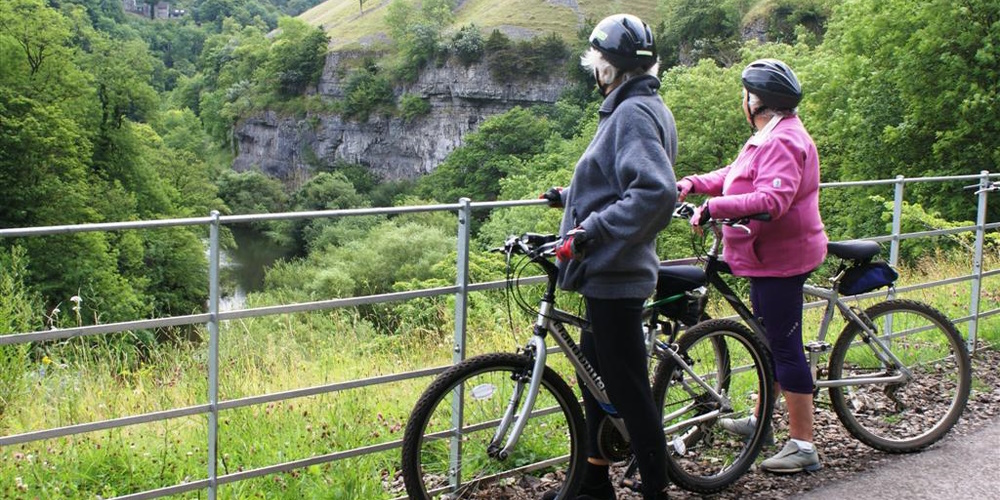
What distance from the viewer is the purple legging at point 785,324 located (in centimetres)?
412

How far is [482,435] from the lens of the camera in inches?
156

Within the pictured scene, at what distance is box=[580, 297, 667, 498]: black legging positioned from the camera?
3.39 meters

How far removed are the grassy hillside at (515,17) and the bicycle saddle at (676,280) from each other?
10949cm

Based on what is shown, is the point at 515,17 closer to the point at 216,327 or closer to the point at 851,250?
the point at 851,250

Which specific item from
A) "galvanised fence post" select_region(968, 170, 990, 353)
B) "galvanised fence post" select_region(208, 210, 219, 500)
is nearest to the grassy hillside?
"galvanised fence post" select_region(968, 170, 990, 353)

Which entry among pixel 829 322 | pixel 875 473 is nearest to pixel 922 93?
pixel 829 322

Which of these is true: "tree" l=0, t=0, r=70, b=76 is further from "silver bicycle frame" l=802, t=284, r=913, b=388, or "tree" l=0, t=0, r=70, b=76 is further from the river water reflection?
"silver bicycle frame" l=802, t=284, r=913, b=388

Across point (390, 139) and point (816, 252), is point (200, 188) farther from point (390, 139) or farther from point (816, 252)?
point (390, 139)

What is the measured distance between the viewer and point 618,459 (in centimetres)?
380

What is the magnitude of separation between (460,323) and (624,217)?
1049 mm

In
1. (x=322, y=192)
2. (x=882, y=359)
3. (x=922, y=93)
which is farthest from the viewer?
(x=322, y=192)

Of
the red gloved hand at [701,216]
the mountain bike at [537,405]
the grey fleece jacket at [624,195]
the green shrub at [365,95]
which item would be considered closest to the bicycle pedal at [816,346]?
the mountain bike at [537,405]

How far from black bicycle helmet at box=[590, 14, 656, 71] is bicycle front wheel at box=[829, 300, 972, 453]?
2.05 meters

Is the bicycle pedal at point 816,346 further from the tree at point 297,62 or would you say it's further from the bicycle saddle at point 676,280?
the tree at point 297,62
